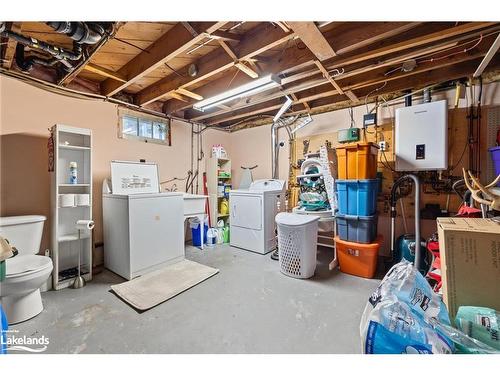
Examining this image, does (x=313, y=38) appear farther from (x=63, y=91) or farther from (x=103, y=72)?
(x=63, y=91)

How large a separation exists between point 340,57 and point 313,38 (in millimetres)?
687

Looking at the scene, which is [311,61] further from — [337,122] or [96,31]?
[96,31]

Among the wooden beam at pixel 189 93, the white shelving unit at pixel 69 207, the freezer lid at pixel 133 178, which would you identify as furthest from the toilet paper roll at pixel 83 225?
the wooden beam at pixel 189 93

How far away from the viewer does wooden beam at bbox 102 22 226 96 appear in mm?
1670

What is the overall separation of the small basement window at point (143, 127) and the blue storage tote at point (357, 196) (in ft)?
9.85

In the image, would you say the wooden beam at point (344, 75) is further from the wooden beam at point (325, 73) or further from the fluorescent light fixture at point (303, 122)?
the fluorescent light fixture at point (303, 122)

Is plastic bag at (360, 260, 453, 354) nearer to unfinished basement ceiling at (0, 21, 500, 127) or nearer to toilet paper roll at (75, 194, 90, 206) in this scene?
unfinished basement ceiling at (0, 21, 500, 127)

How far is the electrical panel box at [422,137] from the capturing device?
2.30 meters

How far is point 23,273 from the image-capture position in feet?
5.45

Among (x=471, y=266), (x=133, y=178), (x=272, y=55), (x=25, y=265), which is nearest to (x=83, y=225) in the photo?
(x=25, y=265)

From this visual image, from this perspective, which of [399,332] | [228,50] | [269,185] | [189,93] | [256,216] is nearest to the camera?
[399,332]

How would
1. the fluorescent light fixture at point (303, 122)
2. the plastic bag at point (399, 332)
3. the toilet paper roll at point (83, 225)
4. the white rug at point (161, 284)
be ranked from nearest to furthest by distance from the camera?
the plastic bag at point (399, 332), the white rug at point (161, 284), the toilet paper roll at point (83, 225), the fluorescent light fixture at point (303, 122)

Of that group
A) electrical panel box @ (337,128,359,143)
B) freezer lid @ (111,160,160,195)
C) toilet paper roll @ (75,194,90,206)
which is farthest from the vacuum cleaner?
toilet paper roll @ (75,194,90,206)
